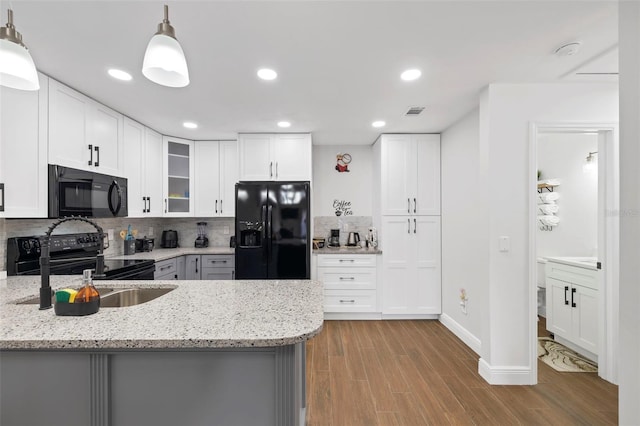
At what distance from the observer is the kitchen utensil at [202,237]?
414 centimetres

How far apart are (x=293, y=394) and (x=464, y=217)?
2711 mm

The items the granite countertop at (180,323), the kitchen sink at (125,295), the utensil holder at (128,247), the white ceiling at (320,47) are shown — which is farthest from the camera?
the utensil holder at (128,247)

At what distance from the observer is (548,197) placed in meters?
3.84

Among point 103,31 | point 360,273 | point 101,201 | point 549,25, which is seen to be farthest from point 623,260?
point 101,201

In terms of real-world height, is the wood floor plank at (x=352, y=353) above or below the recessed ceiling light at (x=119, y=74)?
below

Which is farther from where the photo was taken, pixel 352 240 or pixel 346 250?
pixel 352 240

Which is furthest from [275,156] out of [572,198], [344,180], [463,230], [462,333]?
[572,198]

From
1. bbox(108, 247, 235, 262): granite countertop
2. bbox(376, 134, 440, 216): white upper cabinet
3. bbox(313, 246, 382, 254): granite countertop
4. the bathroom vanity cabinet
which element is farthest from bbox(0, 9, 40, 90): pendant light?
the bathroom vanity cabinet

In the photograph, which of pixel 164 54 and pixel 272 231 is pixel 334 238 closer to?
pixel 272 231

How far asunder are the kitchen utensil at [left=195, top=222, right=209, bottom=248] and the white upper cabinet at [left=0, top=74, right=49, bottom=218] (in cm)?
207

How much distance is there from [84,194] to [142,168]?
1.02 metres

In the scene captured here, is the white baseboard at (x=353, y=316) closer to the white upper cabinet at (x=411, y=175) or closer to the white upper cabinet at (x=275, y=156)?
the white upper cabinet at (x=411, y=175)

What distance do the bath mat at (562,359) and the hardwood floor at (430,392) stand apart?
0.11 m

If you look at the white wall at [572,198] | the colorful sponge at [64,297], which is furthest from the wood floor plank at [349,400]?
the white wall at [572,198]
